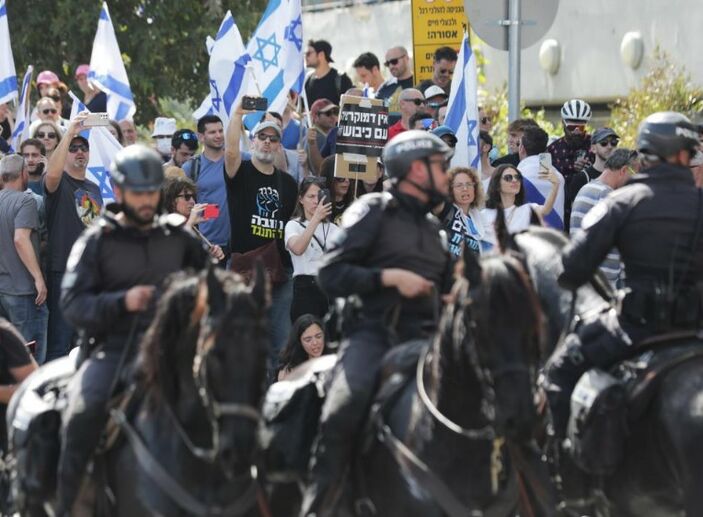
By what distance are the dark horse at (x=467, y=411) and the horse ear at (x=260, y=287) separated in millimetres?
913

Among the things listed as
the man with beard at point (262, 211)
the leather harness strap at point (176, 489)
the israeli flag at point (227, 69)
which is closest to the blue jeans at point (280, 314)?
the man with beard at point (262, 211)

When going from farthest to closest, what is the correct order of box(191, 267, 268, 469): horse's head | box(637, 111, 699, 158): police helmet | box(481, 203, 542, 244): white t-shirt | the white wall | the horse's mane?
the white wall < box(481, 203, 542, 244): white t-shirt < box(637, 111, 699, 158): police helmet < the horse's mane < box(191, 267, 268, 469): horse's head

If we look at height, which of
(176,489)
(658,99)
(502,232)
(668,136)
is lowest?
(658,99)

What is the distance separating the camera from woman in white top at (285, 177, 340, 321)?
47.3ft

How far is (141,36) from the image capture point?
25.3 m

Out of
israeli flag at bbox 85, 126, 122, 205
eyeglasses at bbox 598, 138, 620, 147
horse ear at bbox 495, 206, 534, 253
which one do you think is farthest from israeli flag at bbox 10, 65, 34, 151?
horse ear at bbox 495, 206, 534, 253

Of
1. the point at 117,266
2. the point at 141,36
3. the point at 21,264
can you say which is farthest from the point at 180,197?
the point at 141,36

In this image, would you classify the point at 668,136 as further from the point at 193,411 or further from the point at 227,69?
the point at 227,69

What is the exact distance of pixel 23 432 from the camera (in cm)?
948

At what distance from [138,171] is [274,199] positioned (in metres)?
6.10

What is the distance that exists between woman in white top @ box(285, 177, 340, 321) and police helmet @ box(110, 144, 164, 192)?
5323mm

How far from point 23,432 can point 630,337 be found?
3515mm

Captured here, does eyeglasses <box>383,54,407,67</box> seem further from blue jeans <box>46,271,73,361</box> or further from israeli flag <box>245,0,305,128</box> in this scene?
blue jeans <box>46,271,73,361</box>

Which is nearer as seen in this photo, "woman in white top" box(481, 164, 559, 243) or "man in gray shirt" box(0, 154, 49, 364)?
Answer: "woman in white top" box(481, 164, 559, 243)
